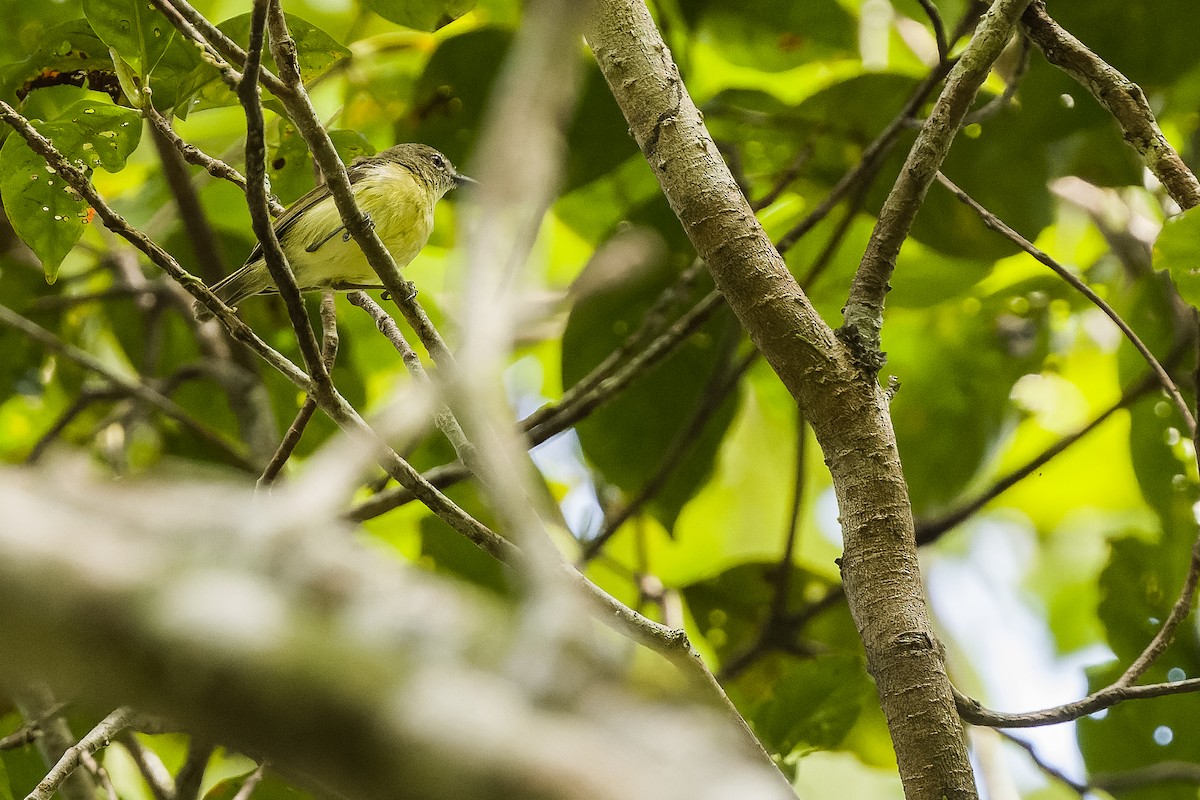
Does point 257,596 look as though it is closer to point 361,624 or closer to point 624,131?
point 361,624

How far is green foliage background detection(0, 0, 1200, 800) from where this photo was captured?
2.78 m

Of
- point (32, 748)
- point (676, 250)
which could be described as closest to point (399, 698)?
point (32, 748)

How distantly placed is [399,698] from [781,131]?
8.94ft

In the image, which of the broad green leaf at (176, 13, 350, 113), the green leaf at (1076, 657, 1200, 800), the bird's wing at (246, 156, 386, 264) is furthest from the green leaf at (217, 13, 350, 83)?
the green leaf at (1076, 657, 1200, 800)

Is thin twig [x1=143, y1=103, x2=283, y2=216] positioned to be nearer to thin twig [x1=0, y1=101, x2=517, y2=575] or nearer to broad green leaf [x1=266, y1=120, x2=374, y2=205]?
thin twig [x1=0, y1=101, x2=517, y2=575]

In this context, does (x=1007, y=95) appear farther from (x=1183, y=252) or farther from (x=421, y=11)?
(x=421, y=11)

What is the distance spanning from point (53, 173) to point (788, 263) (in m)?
1.91

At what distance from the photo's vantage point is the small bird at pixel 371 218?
3.23 meters

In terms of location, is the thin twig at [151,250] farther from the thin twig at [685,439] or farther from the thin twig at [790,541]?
the thin twig at [790,541]

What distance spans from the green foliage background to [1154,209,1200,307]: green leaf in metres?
1.06

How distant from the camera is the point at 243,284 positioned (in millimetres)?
3211

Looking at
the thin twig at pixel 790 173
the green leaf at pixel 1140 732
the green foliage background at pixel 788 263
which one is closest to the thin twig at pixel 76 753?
the green foliage background at pixel 788 263

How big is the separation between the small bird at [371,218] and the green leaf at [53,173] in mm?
1001

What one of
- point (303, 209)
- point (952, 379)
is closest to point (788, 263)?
point (952, 379)
